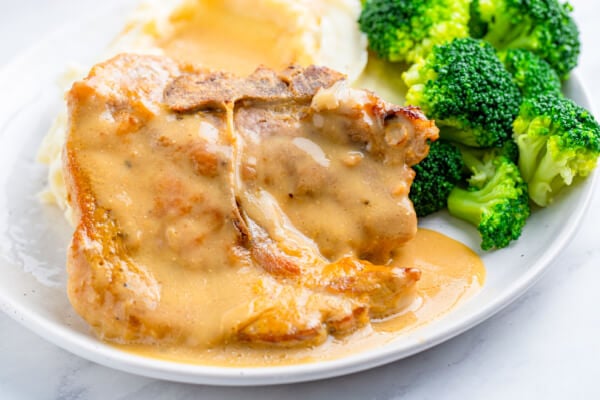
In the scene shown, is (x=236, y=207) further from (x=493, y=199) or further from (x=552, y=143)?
(x=552, y=143)

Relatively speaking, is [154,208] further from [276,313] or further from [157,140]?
[276,313]

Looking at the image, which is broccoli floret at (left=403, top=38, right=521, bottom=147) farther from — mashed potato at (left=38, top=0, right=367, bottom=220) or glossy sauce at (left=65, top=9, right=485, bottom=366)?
glossy sauce at (left=65, top=9, right=485, bottom=366)

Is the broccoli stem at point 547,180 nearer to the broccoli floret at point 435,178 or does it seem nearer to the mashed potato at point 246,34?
the broccoli floret at point 435,178

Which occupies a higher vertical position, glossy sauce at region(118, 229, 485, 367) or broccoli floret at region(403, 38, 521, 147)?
broccoli floret at region(403, 38, 521, 147)

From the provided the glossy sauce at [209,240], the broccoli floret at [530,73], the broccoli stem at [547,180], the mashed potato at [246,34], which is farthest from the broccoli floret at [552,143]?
the mashed potato at [246,34]

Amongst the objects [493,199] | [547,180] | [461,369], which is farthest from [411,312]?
[547,180]

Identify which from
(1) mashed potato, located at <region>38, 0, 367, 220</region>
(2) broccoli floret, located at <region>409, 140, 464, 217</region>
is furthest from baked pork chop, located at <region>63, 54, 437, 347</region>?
(1) mashed potato, located at <region>38, 0, 367, 220</region>
